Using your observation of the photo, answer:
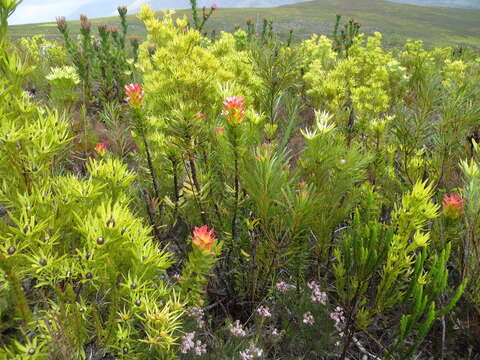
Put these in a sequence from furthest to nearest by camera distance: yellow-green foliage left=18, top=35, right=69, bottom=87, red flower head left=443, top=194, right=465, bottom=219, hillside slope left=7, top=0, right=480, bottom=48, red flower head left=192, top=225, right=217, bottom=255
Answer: hillside slope left=7, top=0, right=480, bottom=48, yellow-green foliage left=18, top=35, right=69, bottom=87, red flower head left=443, top=194, right=465, bottom=219, red flower head left=192, top=225, right=217, bottom=255

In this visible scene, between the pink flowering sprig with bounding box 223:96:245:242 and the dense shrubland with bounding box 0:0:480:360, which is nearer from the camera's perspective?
the dense shrubland with bounding box 0:0:480:360

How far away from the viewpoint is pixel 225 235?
1.76 metres

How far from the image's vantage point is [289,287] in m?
1.78

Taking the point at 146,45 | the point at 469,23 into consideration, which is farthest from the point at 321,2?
the point at 146,45

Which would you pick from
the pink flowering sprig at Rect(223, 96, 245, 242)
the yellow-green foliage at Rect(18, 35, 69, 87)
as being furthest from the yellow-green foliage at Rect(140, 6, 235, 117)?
the yellow-green foliage at Rect(18, 35, 69, 87)

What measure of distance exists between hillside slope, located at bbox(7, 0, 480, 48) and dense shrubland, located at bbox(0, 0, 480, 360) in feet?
A: 111

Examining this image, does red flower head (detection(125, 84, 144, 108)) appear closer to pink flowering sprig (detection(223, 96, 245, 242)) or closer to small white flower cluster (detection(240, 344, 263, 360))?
pink flowering sprig (detection(223, 96, 245, 242))

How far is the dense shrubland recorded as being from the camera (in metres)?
0.90

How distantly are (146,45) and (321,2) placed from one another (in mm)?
82918

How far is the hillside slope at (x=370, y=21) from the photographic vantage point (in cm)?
3850

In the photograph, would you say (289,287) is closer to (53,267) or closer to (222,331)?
(222,331)

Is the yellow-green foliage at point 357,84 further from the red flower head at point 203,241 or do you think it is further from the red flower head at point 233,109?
the red flower head at point 203,241

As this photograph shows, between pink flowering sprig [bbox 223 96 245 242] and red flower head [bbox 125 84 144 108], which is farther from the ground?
red flower head [bbox 125 84 144 108]

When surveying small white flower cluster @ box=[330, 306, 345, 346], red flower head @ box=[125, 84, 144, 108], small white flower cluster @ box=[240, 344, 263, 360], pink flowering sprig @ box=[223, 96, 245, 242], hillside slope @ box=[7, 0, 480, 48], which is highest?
hillside slope @ box=[7, 0, 480, 48]
